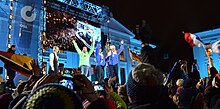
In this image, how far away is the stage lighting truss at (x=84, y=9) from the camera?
55.6ft

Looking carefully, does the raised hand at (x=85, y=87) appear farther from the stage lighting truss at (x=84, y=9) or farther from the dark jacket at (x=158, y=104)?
the stage lighting truss at (x=84, y=9)

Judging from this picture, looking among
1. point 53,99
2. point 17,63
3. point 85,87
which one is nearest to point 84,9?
point 17,63

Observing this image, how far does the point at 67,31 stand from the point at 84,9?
76.0 inches

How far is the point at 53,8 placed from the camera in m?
16.5

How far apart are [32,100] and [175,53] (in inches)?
1722

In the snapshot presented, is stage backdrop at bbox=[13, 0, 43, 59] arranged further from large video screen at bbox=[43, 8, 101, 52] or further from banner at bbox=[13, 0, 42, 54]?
large video screen at bbox=[43, 8, 101, 52]

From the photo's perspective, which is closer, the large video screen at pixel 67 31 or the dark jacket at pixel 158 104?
the dark jacket at pixel 158 104

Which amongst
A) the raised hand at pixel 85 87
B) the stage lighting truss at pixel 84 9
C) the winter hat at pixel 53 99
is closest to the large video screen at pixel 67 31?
the stage lighting truss at pixel 84 9

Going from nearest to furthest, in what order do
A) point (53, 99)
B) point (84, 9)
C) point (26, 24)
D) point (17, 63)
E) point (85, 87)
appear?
point (53, 99)
point (85, 87)
point (17, 63)
point (26, 24)
point (84, 9)

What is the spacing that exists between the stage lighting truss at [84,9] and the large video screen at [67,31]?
0.29 m

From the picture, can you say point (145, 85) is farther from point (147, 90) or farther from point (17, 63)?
point (17, 63)

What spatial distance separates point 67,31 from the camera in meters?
17.7

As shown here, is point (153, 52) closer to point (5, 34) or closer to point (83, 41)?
point (5, 34)

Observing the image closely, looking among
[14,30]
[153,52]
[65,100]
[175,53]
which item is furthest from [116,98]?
[175,53]
